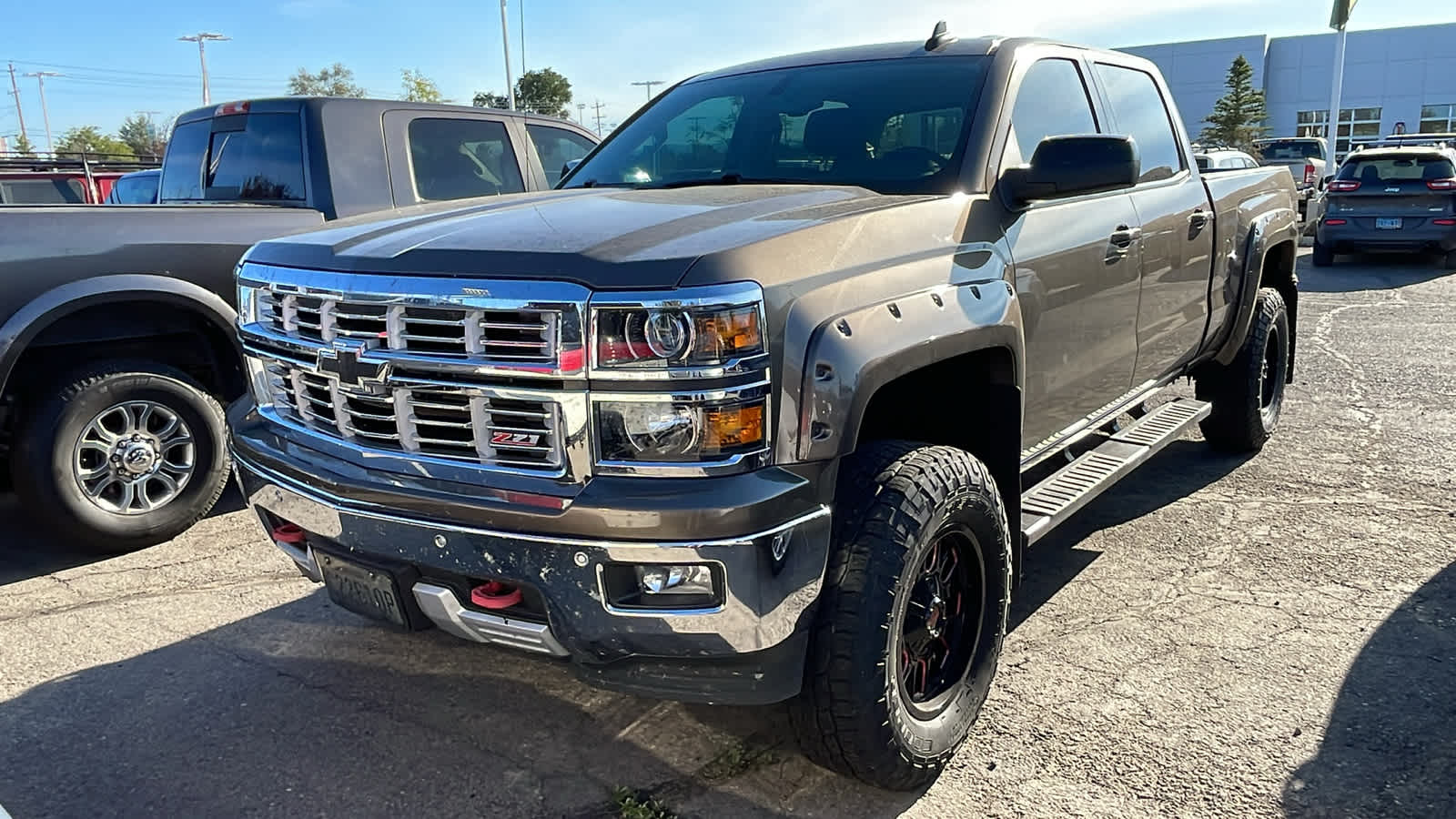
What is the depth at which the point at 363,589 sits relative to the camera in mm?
2641

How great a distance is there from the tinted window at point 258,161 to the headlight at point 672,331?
11.7ft

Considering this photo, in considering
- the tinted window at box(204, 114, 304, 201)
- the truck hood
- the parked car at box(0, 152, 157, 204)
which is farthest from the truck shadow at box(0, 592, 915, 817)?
the parked car at box(0, 152, 157, 204)

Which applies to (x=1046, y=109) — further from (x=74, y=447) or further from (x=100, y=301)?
(x=74, y=447)

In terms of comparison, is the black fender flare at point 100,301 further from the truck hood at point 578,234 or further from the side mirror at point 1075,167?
the side mirror at point 1075,167

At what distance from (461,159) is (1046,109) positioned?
11.1 feet

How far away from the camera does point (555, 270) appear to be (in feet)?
7.47

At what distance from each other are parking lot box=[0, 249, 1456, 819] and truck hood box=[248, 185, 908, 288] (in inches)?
40.2

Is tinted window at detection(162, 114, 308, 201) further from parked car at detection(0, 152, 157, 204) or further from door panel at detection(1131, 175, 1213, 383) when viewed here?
parked car at detection(0, 152, 157, 204)

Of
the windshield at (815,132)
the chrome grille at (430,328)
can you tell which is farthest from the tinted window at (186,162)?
the chrome grille at (430,328)

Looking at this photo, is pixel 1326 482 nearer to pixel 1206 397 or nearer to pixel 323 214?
pixel 1206 397

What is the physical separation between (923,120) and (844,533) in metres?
1.53

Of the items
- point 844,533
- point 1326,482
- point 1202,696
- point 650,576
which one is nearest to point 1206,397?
point 1326,482

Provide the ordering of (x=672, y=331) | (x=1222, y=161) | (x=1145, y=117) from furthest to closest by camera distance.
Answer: (x=1222, y=161) → (x=1145, y=117) → (x=672, y=331)

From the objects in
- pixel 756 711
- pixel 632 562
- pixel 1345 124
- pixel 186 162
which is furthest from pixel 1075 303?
pixel 1345 124
